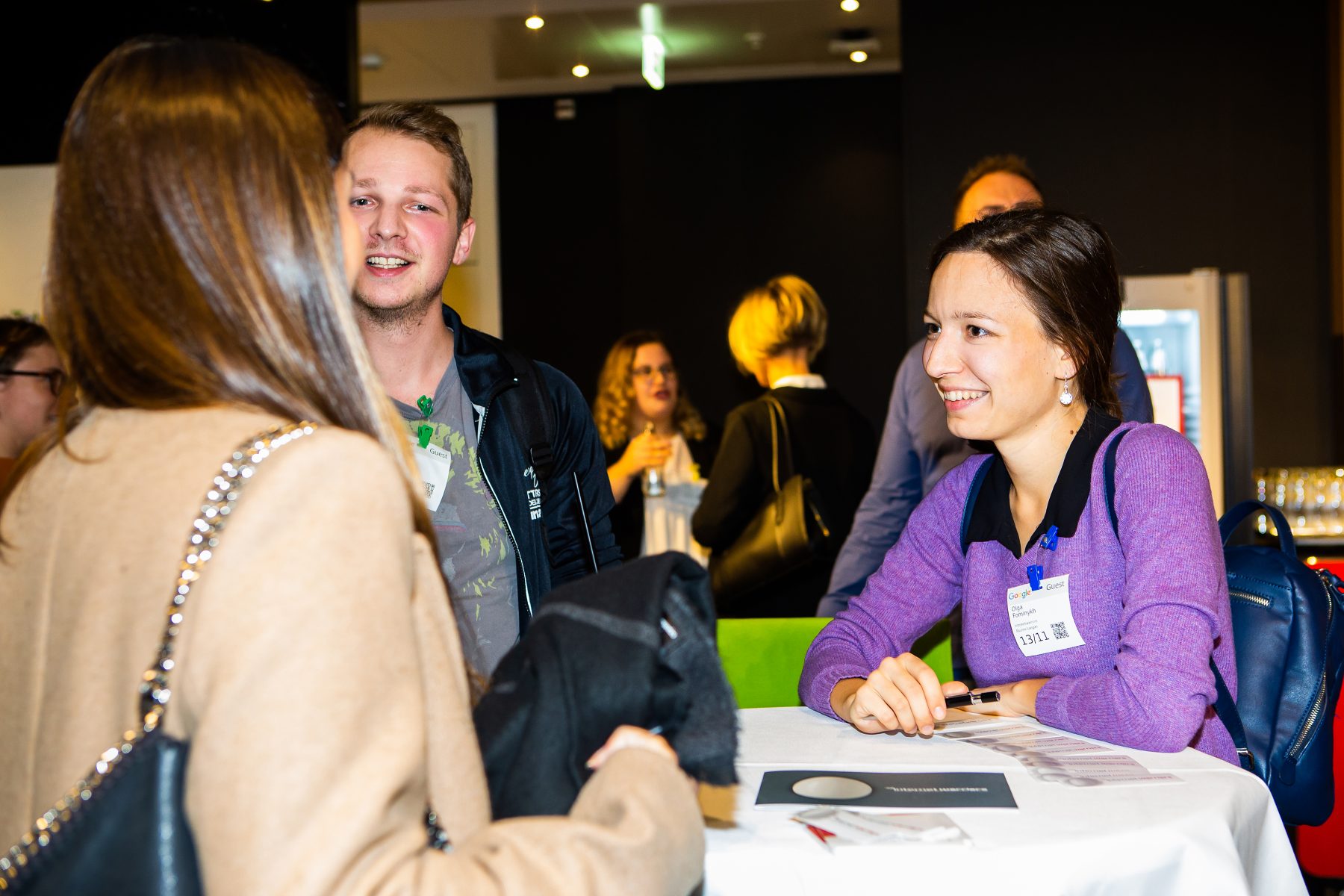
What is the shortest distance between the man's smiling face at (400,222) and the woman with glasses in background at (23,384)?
1.91 m

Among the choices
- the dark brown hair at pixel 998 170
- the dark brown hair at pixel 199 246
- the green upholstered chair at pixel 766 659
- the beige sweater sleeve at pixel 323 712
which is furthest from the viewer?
the dark brown hair at pixel 998 170

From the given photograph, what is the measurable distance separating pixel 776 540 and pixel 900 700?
204 cm

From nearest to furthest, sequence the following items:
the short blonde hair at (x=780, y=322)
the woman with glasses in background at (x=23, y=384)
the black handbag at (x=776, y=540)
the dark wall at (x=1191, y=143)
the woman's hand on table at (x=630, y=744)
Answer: the woman's hand on table at (x=630, y=744), the woman with glasses in background at (x=23, y=384), the black handbag at (x=776, y=540), the short blonde hair at (x=780, y=322), the dark wall at (x=1191, y=143)

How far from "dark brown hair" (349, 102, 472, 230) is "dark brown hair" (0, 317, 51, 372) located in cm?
195

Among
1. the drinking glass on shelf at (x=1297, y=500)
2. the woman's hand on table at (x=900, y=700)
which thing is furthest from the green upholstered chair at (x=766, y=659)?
the drinking glass on shelf at (x=1297, y=500)

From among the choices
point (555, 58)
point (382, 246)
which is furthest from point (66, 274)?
point (555, 58)

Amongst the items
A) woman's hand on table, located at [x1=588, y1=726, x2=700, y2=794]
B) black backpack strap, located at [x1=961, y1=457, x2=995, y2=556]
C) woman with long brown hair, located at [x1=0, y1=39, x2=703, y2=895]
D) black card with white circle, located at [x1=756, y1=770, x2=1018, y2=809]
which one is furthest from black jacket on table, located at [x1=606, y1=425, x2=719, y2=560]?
woman with long brown hair, located at [x1=0, y1=39, x2=703, y2=895]

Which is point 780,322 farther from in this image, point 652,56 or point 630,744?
point 652,56

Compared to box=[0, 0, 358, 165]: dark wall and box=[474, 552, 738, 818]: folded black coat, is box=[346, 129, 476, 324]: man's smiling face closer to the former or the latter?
box=[474, 552, 738, 818]: folded black coat

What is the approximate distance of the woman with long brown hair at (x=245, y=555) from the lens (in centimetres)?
76

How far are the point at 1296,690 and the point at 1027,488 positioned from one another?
524 millimetres

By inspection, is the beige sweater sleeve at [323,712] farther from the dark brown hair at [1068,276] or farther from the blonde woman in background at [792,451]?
the blonde woman in background at [792,451]

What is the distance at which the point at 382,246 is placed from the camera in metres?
2.12

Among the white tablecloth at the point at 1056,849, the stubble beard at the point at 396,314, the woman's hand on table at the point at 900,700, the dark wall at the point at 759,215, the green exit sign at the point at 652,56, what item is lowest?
the white tablecloth at the point at 1056,849
